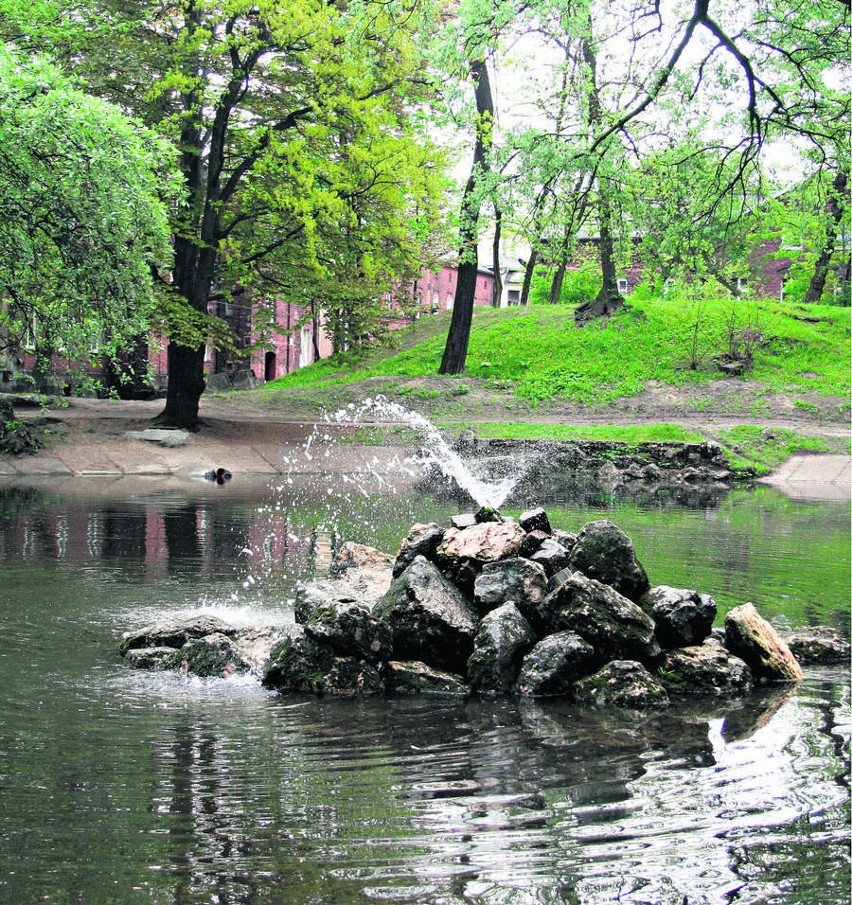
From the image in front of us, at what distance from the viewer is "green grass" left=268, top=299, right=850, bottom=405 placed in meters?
37.5

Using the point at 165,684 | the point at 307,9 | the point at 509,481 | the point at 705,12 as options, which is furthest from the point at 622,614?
the point at 307,9

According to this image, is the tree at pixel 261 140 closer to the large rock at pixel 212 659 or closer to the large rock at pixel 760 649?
the large rock at pixel 212 659

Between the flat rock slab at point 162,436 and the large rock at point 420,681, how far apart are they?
22.8 metres

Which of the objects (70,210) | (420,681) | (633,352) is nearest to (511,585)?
(420,681)

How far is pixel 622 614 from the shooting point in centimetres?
831

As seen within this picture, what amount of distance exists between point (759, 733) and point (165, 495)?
18292mm

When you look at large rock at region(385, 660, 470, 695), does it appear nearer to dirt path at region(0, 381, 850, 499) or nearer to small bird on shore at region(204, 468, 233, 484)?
dirt path at region(0, 381, 850, 499)

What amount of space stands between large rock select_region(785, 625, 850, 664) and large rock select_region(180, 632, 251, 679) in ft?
16.7

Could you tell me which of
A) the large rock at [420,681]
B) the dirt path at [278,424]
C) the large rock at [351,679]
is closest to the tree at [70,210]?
the dirt path at [278,424]

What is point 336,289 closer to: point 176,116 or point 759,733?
point 176,116

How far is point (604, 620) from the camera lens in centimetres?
823

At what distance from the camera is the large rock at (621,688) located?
7777 millimetres

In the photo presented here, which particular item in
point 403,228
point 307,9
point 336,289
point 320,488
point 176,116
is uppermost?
point 307,9

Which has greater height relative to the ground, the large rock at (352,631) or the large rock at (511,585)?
the large rock at (511,585)
